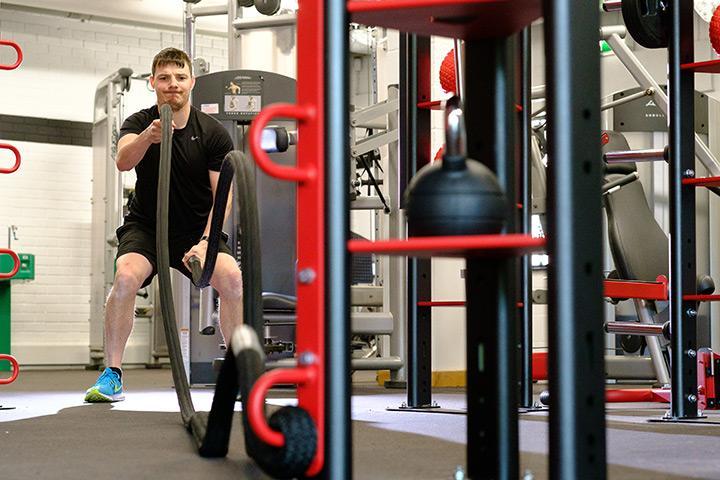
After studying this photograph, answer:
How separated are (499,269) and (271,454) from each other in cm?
53

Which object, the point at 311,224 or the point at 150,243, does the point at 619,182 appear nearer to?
→ the point at 150,243

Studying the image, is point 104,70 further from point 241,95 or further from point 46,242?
point 241,95

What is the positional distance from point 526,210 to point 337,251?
2.83 m

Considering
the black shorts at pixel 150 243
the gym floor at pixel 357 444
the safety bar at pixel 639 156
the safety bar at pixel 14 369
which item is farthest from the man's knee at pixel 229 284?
the safety bar at pixel 639 156

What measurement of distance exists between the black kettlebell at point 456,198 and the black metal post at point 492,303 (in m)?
0.23

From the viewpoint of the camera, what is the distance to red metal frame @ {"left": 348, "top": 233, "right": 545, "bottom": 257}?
1.61 meters

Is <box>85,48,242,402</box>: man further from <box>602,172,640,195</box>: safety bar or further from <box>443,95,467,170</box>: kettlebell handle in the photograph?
<box>443,95,467,170</box>: kettlebell handle

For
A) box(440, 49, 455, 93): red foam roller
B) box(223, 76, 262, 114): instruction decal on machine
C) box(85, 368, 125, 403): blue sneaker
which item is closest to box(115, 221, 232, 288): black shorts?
box(85, 368, 125, 403): blue sneaker

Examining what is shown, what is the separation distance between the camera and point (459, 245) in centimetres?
162

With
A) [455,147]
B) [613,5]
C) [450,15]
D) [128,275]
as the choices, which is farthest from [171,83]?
[455,147]

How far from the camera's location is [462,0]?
1716 mm

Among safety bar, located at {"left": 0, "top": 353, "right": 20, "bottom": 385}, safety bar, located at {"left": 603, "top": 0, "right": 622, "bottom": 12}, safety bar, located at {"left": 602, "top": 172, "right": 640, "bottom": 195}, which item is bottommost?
safety bar, located at {"left": 0, "top": 353, "right": 20, "bottom": 385}

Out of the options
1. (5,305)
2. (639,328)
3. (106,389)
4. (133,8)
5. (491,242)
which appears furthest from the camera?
(133,8)

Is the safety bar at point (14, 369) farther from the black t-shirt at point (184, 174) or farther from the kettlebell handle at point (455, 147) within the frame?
the kettlebell handle at point (455, 147)
